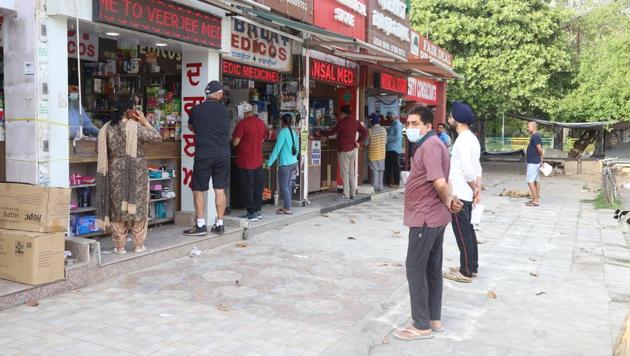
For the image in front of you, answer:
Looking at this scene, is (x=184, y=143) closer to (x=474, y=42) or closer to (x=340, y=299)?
(x=340, y=299)

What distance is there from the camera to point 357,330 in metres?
4.55

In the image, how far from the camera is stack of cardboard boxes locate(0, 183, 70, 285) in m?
4.99

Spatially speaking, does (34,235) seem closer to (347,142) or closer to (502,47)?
(347,142)

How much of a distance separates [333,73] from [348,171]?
6.79 ft

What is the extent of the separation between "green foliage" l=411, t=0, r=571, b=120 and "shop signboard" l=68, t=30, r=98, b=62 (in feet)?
57.5

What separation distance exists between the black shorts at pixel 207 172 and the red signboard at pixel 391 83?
723 centimetres

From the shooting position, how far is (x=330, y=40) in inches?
387

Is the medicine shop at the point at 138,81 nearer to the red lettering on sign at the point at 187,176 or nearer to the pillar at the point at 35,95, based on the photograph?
the red lettering on sign at the point at 187,176

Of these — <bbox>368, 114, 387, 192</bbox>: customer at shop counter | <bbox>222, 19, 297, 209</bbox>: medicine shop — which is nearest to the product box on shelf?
<bbox>222, 19, 297, 209</bbox>: medicine shop

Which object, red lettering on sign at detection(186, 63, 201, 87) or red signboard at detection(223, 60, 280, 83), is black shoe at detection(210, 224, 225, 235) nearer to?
red lettering on sign at detection(186, 63, 201, 87)

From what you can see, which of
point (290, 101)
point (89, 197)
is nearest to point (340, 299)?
Result: point (89, 197)

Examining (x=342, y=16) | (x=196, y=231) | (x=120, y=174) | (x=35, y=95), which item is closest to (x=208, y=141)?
(x=196, y=231)

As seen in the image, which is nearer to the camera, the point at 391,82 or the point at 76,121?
the point at 76,121

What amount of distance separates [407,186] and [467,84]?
65.7 feet
